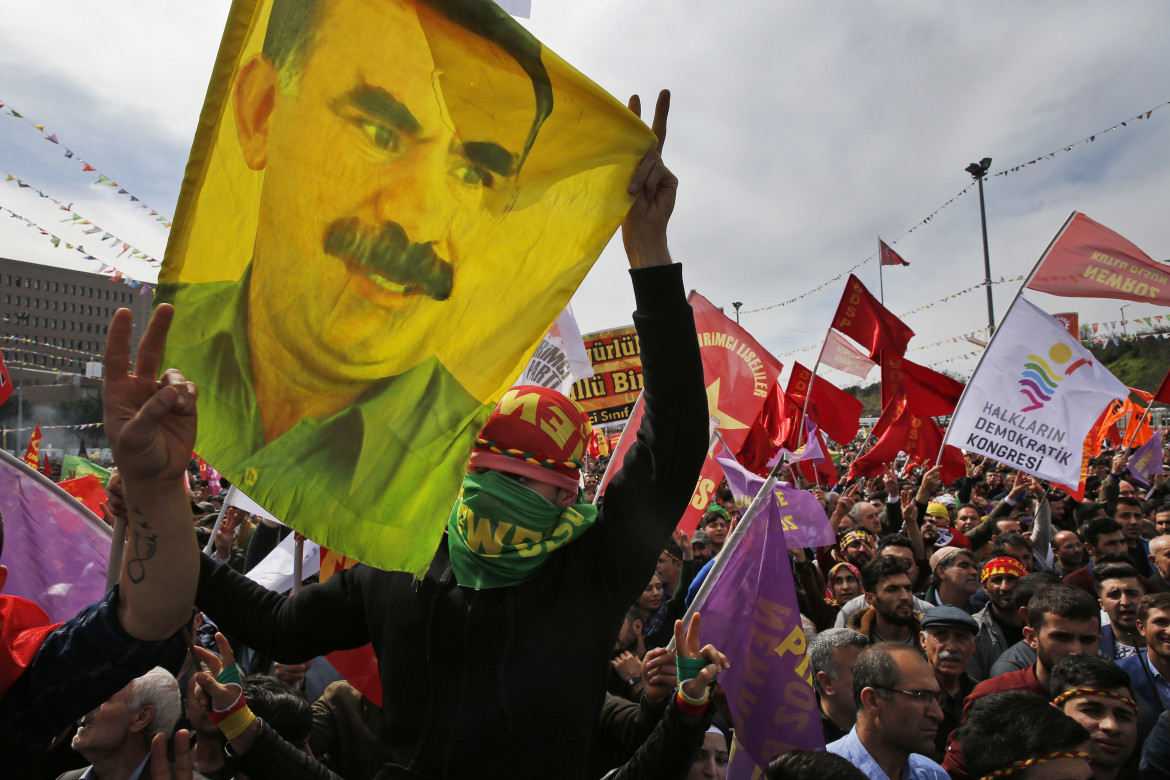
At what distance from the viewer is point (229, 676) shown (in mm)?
2098

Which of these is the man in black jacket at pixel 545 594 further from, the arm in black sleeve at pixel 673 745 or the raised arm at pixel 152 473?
the raised arm at pixel 152 473

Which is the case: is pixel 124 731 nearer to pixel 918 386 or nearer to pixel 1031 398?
pixel 1031 398

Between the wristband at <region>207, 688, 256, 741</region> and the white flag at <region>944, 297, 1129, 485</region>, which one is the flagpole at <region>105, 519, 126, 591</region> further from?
the white flag at <region>944, 297, 1129, 485</region>

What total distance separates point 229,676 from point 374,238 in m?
1.28

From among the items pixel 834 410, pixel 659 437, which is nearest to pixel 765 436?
pixel 834 410

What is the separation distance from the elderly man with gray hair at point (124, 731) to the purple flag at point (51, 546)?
35 centimetres

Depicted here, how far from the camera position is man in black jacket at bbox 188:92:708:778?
171 centimetres

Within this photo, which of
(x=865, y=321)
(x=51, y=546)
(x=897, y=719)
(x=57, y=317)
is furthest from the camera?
(x=57, y=317)

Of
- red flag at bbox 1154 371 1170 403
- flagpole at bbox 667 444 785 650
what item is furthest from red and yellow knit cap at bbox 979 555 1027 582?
red flag at bbox 1154 371 1170 403

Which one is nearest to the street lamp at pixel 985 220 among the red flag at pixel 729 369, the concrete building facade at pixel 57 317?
the red flag at pixel 729 369

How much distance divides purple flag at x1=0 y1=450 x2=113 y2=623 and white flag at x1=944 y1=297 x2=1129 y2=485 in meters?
6.07

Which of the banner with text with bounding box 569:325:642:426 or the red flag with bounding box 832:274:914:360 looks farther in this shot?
the banner with text with bounding box 569:325:642:426

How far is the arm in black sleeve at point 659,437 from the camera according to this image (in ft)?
5.73

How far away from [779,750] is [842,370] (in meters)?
8.24
